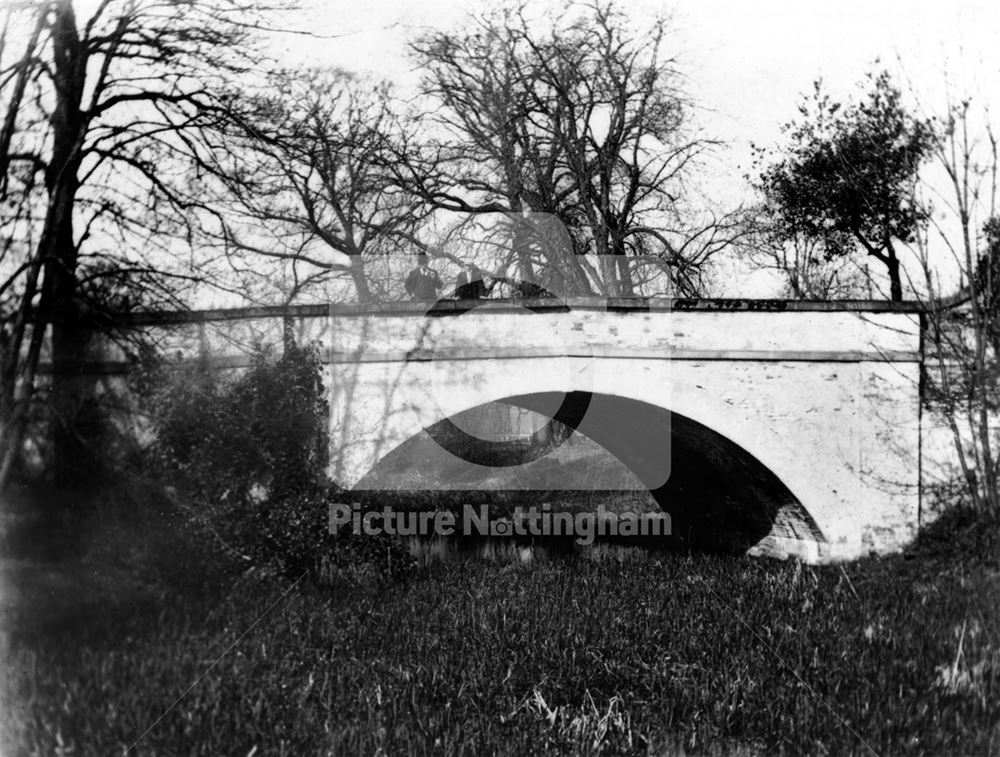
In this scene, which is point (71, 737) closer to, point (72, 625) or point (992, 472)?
point (72, 625)

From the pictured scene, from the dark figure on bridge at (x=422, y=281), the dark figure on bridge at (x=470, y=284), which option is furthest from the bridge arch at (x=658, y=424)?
the dark figure on bridge at (x=470, y=284)

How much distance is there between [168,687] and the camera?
301cm

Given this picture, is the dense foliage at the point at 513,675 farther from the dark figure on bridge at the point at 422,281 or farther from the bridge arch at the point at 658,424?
the dark figure on bridge at the point at 422,281

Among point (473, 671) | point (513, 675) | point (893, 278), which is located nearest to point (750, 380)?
point (893, 278)

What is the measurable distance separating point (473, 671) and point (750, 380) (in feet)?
12.7

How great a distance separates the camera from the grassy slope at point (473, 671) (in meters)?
2.95

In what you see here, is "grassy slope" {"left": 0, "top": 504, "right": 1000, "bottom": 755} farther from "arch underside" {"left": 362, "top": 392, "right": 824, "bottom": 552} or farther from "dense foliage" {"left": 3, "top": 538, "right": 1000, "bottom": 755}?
"arch underside" {"left": 362, "top": 392, "right": 824, "bottom": 552}

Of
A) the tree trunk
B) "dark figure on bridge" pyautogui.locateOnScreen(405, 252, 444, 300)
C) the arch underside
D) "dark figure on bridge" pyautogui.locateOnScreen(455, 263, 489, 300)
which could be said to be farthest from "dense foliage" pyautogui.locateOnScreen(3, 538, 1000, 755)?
"dark figure on bridge" pyautogui.locateOnScreen(455, 263, 489, 300)

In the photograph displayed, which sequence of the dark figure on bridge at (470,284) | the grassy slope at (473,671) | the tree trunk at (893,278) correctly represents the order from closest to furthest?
the grassy slope at (473,671), the tree trunk at (893,278), the dark figure on bridge at (470,284)

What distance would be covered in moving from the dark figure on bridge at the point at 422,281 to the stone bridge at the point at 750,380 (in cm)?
14

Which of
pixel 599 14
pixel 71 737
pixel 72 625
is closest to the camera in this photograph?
pixel 71 737

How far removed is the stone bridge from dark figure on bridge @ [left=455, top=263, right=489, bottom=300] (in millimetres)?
784

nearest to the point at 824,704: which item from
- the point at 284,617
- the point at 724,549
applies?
the point at 284,617

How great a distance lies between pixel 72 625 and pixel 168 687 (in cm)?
39
